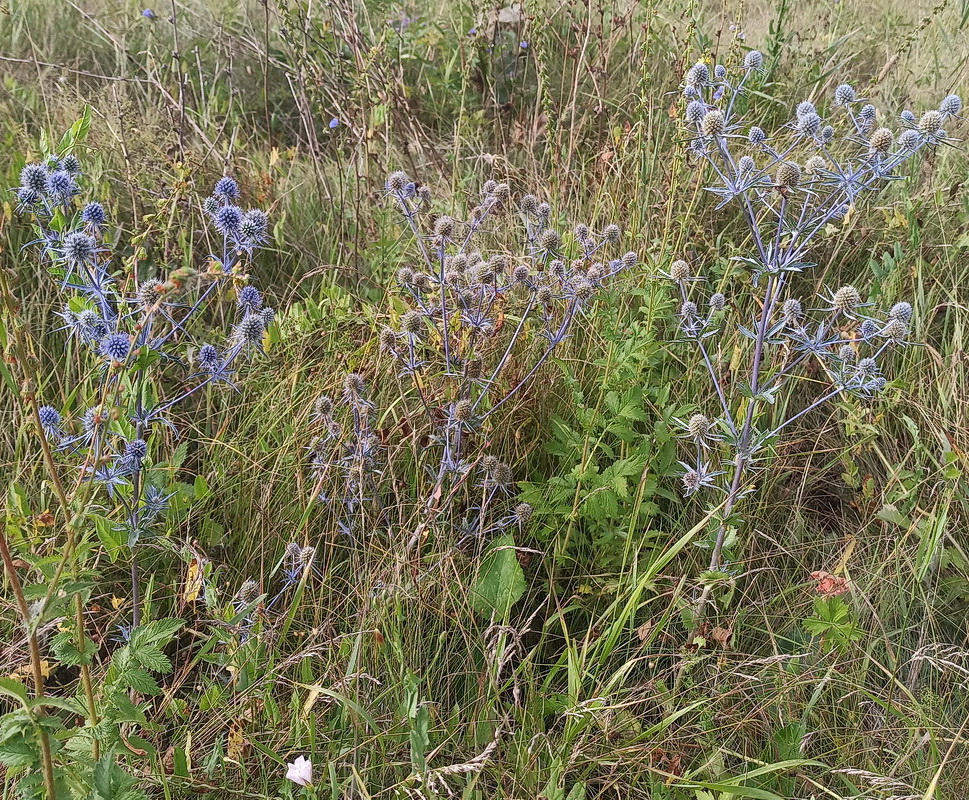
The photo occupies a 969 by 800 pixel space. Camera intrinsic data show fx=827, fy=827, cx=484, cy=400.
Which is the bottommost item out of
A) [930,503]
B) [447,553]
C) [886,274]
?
[930,503]

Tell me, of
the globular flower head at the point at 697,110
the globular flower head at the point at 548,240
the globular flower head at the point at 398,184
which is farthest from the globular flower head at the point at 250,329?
the globular flower head at the point at 697,110

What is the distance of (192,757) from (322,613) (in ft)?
1.56

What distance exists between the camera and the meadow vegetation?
172 centimetres

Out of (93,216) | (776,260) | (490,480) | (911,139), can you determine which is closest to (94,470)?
(93,216)

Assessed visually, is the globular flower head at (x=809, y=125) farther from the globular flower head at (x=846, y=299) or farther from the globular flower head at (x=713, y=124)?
the globular flower head at (x=846, y=299)

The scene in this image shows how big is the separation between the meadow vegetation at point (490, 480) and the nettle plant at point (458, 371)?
0.02 m

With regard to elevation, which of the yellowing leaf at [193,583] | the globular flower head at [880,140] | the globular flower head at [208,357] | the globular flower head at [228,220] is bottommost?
the yellowing leaf at [193,583]

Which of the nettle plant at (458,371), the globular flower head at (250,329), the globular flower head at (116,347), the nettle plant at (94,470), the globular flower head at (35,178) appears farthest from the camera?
the nettle plant at (458,371)

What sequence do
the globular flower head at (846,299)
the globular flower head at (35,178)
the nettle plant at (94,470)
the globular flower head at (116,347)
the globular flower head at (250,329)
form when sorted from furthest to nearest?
the globular flower head at (846,299)
the globular flower head at (250,329)
the globular flower head at (35,178)
the globular flower head at (116,347)
the nettle plant at (94,470)

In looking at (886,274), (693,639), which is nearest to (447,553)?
(693,639)

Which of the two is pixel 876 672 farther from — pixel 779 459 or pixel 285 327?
pixel 285 327

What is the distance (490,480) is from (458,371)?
1.07 ft

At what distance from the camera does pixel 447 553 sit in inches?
78.0

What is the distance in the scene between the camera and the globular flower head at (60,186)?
158 cm
